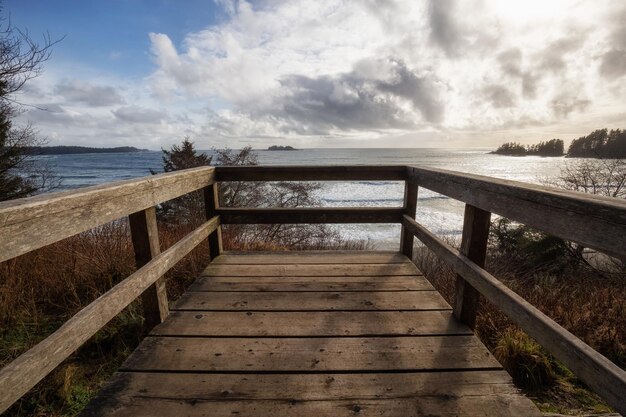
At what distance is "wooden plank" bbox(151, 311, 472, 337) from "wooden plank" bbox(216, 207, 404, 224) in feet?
4.37

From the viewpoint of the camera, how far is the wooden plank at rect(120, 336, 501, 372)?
6.10 ft

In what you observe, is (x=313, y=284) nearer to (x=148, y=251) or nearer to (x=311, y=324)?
(x=311, y=324)

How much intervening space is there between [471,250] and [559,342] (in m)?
0.89

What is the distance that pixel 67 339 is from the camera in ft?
4.39

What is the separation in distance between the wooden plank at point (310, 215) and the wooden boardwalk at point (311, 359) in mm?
862

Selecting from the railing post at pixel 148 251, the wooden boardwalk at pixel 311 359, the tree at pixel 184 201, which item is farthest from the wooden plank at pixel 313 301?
the tree at pixel 184 201

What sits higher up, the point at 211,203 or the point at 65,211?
the point at 65,211

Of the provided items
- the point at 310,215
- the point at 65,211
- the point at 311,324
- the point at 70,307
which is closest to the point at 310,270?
the point at 310,215

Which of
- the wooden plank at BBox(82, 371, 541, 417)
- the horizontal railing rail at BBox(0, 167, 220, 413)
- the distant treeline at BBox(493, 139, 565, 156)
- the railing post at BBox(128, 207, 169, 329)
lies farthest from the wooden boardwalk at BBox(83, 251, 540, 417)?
the distant treeline at BBox(493, 139, 565, 156)

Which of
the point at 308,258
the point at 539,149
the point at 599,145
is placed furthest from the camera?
the point at 539,149

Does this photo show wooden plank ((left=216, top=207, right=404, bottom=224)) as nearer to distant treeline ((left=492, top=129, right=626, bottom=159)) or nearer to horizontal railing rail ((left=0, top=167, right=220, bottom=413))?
horizontal railing rail ((left=0, top=167, right=220, bottom=413))

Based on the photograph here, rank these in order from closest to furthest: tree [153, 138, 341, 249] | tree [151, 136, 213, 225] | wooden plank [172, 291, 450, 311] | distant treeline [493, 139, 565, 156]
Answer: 1. wooden plank [172, 291, 450, 311]
2. tree [151, 136, 213, 225]
3. tree [153, 138, 341, 249]
4. distant treeline [493, 139, 565, 156]

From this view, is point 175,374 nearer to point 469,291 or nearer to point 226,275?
point 226,275

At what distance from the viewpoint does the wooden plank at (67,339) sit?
3.54ft
